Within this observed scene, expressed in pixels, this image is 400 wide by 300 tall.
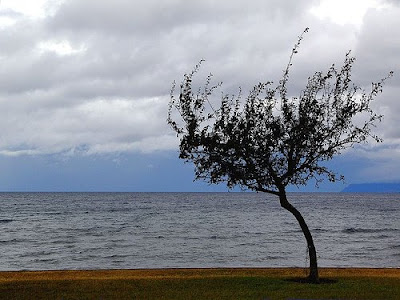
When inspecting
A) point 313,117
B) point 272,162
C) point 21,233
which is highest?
point 313,117

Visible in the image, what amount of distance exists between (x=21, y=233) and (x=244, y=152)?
62.5 m

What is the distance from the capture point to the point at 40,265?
4453 cm

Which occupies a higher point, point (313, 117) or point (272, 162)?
point (313, 117)

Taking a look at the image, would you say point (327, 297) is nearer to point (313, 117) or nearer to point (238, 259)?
point (313, 117)

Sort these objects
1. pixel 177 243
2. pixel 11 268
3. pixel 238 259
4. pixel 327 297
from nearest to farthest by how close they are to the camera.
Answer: pixel 327 297 → pixel 11 268 → pixel 238 259 → pixel 177 243

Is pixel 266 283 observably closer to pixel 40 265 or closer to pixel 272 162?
pixel 272 162

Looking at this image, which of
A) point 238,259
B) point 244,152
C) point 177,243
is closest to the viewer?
point 244,152

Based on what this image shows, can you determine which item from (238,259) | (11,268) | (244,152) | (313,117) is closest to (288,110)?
(313,117)

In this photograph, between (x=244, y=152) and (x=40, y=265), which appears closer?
(x=244, y=152)

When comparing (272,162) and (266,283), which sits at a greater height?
(272,162)

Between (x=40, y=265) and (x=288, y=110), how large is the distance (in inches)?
1161

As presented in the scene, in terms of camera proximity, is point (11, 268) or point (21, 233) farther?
point (21, 233)

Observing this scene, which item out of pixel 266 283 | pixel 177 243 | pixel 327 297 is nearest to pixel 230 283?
pixel 266 283

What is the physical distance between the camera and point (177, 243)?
61969 mm
